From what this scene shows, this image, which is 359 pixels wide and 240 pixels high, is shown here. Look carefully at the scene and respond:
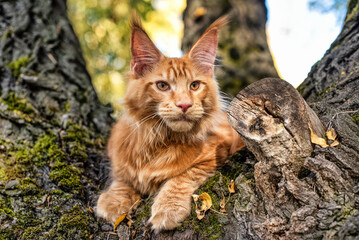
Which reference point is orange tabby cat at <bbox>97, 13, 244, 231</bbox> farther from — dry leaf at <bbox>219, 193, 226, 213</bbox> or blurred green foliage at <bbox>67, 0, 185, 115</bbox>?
blurred green foliage at <bbox>67, 0, 185, 115</bbox>

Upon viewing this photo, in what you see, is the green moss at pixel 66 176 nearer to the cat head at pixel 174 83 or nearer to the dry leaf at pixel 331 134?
the cat head at pixel 174 83

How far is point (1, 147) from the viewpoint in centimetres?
192

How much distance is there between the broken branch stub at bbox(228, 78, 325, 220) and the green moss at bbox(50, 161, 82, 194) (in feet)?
3.74

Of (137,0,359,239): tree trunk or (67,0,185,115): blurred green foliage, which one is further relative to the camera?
(67,0,185,115): blurred green foliage

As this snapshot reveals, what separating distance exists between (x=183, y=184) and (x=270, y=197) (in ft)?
2.02

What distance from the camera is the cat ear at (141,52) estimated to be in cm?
198

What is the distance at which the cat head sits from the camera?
1840mm

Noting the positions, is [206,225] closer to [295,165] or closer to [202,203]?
[202,203]

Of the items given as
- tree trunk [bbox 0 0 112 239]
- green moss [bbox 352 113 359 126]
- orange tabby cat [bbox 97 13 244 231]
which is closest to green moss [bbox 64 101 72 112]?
tree trunk [bbox 0 0 112 239]

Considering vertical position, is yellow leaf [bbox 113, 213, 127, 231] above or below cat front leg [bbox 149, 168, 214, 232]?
below

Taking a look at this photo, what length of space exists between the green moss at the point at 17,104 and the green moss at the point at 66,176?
0.62 m

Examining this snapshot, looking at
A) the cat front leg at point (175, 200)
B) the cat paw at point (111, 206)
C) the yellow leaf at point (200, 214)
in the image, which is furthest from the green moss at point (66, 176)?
the yellow leaf at point (200, 214)

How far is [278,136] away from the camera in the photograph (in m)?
1.30

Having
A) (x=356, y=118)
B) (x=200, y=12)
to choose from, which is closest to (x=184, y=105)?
(x=356, y=118)
